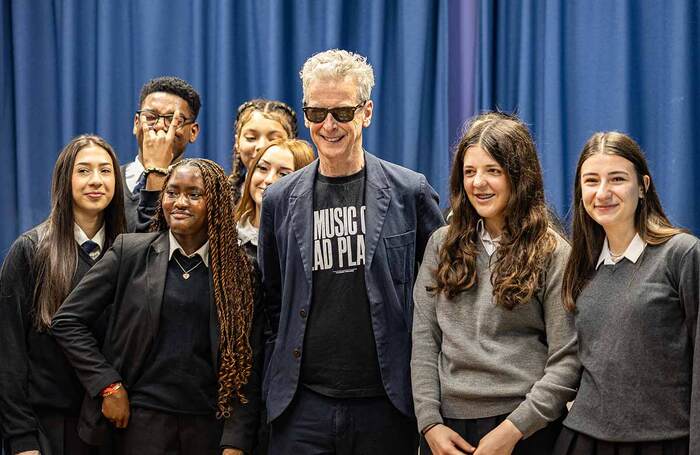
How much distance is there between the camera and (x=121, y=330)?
2.74 metres

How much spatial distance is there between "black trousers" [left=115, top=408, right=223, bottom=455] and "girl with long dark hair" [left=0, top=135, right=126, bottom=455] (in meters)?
0.28

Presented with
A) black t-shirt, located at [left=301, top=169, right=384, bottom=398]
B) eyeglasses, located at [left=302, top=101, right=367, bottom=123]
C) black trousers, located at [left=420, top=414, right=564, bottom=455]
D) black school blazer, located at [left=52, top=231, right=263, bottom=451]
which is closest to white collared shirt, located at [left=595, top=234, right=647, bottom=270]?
black trousers, located at [left=420, top=414, right=564, bottom=455]

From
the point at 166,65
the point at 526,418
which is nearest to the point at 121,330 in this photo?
the point at 526,418

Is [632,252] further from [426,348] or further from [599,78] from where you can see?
[599,78]

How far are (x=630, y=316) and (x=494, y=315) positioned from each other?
359mm

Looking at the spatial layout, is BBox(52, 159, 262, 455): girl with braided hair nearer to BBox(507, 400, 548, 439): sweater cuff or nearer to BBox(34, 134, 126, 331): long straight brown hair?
BBox(34, 134, 126, 331): long straight brown hair

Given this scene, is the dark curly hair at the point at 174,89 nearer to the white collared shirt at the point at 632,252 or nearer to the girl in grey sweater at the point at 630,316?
the girl in grey sweater at the point at 630,316

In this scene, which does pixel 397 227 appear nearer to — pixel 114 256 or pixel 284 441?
pixel 284 441

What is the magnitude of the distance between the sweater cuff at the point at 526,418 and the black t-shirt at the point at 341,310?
44cm

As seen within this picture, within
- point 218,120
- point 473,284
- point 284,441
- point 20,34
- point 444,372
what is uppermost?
point 20,34

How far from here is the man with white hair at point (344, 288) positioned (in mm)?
2535

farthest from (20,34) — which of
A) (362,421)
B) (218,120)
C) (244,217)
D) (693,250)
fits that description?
(693,250)

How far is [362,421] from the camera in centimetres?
252

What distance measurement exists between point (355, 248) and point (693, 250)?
954mm
